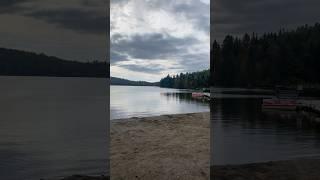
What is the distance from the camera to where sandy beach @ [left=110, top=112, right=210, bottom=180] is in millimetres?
8586

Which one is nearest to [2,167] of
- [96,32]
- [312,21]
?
[96,32]

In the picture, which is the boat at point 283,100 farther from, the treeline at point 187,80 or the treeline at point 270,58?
the treeline at point 187,80

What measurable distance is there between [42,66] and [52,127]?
82 centimetres

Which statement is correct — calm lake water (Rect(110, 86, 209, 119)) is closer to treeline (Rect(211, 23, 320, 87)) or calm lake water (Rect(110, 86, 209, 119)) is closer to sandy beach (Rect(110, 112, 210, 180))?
sandy beach (Rect(110, 112, 210, 180))

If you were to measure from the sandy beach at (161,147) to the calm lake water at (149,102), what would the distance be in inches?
7.3

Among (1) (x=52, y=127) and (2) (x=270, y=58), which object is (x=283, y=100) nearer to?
(2) (x=270, y=58)

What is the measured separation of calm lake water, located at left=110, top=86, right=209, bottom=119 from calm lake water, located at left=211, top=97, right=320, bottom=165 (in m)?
3.21

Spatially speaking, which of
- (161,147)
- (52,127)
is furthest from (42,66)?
(161,147)

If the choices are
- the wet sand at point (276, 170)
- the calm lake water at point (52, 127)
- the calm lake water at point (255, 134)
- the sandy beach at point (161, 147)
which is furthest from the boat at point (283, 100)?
the sandy beach at point (161, 147)

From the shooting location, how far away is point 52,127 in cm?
602

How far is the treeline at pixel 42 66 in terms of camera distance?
5.79 m

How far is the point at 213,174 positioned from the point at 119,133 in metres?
3.14

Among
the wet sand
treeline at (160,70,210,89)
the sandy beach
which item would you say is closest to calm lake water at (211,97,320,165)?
the wet sand

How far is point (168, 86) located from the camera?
37.3 feet
